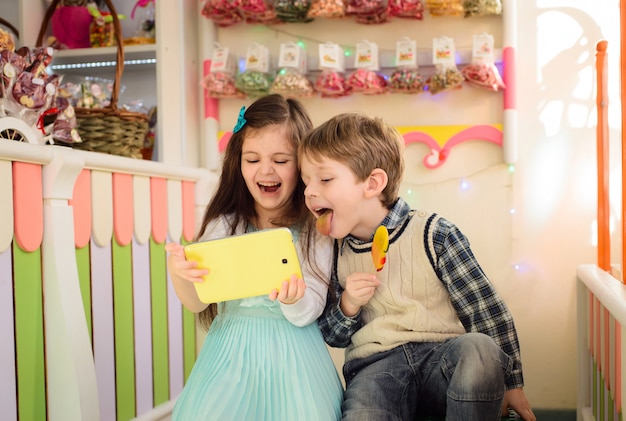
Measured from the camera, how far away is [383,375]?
47.7 inches

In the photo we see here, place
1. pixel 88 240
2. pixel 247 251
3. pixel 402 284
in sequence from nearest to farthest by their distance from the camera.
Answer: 1. pixel 247 251
2. pixel 402 284
3. pixel 88 240

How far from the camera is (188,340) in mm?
1995

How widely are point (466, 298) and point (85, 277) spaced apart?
0.82m

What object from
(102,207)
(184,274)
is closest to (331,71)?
(102,207)

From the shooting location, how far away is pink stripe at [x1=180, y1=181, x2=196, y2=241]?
1.95 meters

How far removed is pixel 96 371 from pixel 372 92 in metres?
1.07

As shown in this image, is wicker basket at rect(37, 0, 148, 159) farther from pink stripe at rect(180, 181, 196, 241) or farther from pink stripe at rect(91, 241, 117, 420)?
pink stripe at rect(91, 241, 117, 420)

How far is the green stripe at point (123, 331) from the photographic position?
5.30ft

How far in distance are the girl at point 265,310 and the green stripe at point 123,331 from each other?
0.91 feet

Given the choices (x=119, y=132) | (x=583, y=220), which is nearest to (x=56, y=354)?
(x=119, y=132)

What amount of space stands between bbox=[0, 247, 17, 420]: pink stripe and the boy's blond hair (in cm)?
59

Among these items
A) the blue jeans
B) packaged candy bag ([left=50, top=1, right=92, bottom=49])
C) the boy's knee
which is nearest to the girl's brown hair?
the blue jeans

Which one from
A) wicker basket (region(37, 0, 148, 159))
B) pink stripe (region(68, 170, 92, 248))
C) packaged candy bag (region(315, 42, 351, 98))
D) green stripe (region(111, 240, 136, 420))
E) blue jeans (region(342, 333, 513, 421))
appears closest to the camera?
blue jeans (region(342, 333, 513, 421))

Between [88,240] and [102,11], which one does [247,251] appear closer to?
[88,240]
